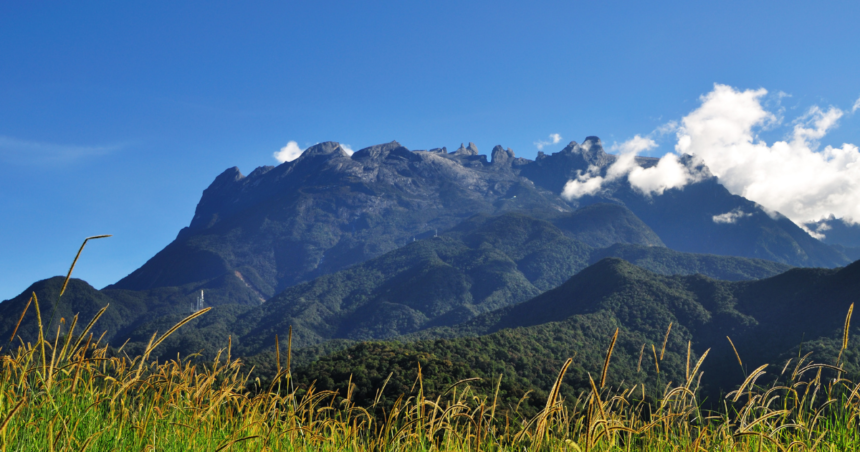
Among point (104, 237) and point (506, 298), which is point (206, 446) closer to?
point (104, 237)

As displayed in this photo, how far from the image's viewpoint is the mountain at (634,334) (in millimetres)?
33219

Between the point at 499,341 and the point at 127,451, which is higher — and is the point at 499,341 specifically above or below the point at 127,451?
below

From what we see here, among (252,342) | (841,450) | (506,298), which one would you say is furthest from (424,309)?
(841,450)

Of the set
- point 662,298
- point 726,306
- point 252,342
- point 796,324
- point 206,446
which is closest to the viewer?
point 206,446

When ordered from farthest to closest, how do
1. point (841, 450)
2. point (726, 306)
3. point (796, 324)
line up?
point (726, 306) < point (796, 324) < point (841, 450)

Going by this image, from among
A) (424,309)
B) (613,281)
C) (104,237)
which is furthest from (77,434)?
(424,309)

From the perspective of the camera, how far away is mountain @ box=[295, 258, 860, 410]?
33.2 m

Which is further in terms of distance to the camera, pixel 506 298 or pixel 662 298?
pixel 506 298

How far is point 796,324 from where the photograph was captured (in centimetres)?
7362

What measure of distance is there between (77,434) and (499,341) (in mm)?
58655

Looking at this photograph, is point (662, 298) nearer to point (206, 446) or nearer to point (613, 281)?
point (613, 281)

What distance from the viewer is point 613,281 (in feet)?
360

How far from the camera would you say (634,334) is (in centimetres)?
8419

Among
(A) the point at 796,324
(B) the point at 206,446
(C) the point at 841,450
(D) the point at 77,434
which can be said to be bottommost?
(A) the point at 796,324
